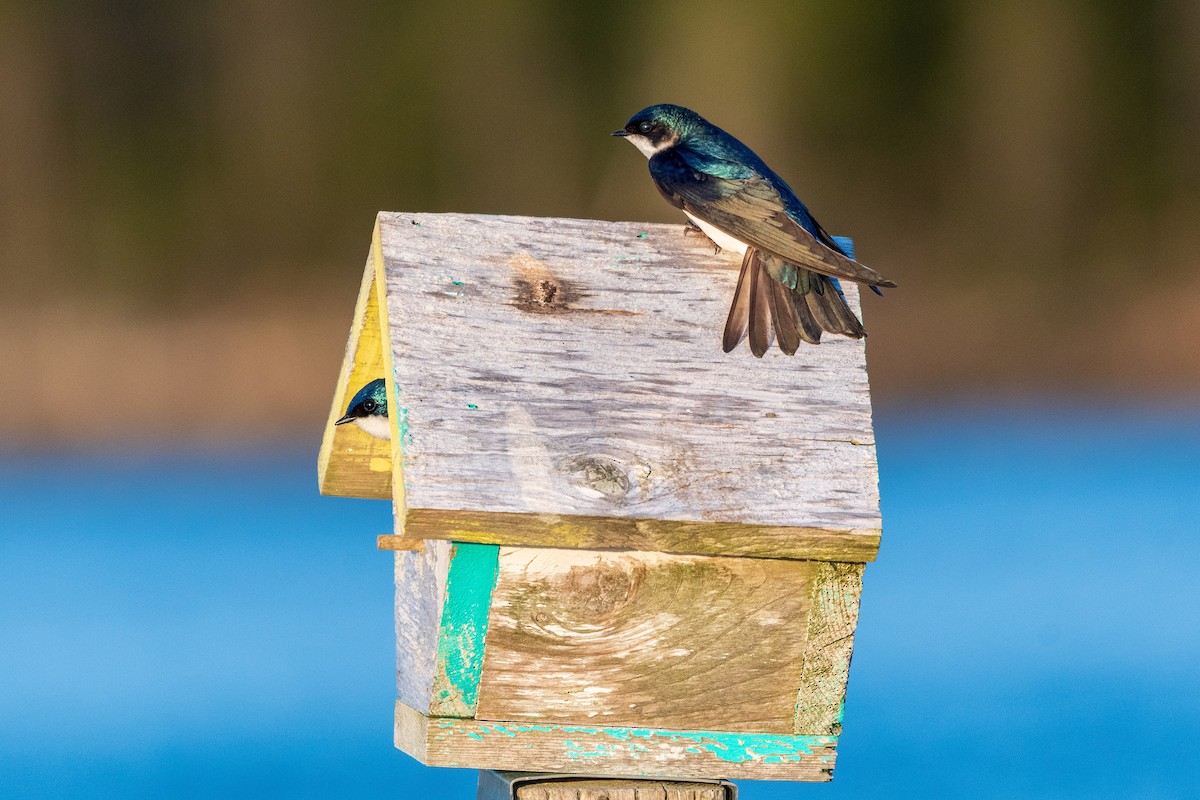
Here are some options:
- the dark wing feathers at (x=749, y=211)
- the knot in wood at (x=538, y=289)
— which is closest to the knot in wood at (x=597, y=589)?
the knot in wood at (x=538, y=289)

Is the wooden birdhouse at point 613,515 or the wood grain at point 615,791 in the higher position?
the wooden birdhouse at point 613,515

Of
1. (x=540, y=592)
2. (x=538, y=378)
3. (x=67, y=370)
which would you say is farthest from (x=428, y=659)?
(x=67, y=370)

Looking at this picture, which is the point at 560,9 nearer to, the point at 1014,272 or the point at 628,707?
the point at 1014,272

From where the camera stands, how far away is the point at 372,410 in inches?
89.5

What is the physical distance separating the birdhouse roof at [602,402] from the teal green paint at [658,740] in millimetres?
235

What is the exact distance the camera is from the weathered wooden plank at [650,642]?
6.23ft

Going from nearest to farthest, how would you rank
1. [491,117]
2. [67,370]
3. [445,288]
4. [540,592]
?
[540,592] → [445,288] → [67,370] → [491,117]

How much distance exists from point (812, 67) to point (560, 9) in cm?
114

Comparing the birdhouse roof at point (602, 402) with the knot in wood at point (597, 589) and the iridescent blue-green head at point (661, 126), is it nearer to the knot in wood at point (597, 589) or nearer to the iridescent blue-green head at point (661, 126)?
the knot in wood at point (597, 589)

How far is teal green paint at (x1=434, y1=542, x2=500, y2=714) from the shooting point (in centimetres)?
185

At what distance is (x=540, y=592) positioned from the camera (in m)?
1.88

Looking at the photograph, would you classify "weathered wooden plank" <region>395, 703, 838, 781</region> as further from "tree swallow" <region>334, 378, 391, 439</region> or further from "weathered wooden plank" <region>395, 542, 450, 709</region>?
"tree swallow" <region>334, 378, 391, 439</region>

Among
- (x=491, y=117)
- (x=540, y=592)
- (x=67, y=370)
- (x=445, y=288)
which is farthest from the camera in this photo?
(x=491, y=117)

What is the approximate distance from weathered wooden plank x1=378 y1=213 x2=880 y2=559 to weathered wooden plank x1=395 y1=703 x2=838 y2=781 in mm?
246
